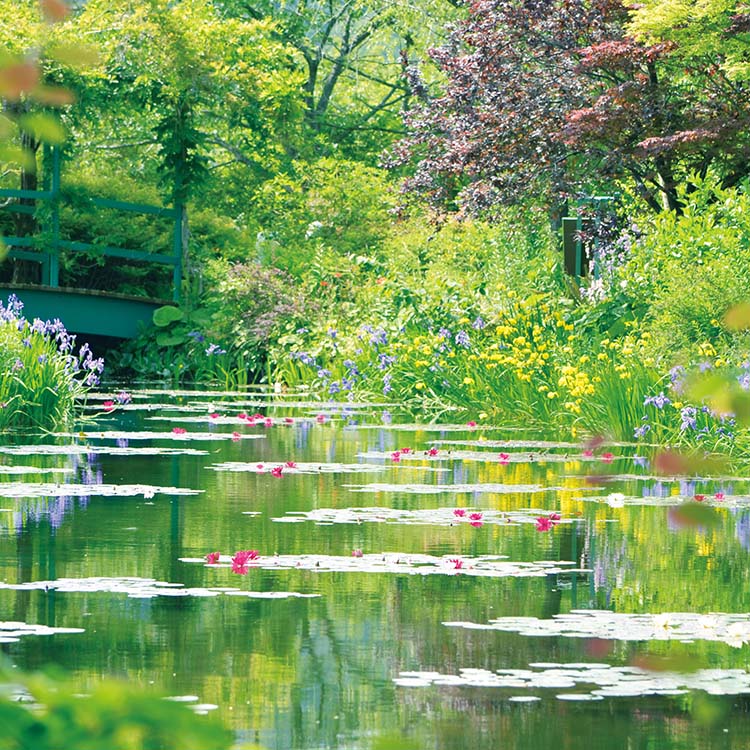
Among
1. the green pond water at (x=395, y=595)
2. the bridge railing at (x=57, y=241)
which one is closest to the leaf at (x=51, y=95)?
the green pond water at (x=395, y=595)

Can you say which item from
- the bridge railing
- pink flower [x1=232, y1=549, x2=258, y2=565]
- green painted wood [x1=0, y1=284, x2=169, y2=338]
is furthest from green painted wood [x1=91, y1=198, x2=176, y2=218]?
pink flower [x1=232, y1=549, x2=258, y2=565]

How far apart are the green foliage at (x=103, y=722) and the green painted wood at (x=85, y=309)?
26036mm

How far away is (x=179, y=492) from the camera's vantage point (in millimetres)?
11414

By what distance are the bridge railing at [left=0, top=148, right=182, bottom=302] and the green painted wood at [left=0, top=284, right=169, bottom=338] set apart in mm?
444

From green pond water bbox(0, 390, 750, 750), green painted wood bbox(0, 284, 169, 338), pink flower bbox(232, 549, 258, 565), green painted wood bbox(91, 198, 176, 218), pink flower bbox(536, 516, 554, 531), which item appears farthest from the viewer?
green painted wood bbox(91, 198, 176, 218)

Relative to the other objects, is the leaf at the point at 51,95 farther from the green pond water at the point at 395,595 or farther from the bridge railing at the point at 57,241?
the bridge railing at the point at 57,241

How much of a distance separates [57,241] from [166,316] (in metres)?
2.10

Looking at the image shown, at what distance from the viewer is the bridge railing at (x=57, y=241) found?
2881 cm

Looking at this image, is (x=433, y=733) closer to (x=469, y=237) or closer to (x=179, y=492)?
(x=179, y=492)

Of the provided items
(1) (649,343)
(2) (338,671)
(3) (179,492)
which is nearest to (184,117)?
(1) (649,343)

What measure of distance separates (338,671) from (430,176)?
60.6 ft

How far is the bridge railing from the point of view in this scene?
2881cm

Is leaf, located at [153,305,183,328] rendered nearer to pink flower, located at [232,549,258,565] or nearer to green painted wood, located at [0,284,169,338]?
green painted wood, located at [0,284,169,338]

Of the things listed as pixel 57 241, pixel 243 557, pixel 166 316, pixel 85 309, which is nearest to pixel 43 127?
pixel 243 557
